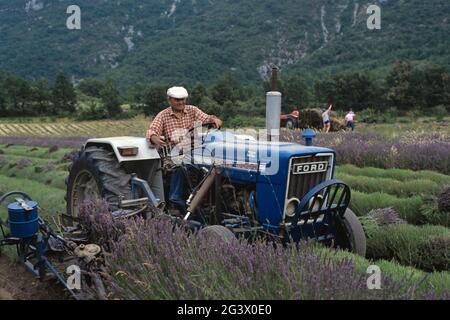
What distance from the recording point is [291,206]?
4547 millimetres

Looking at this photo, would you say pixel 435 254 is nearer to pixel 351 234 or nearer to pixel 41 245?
pixel 351 234

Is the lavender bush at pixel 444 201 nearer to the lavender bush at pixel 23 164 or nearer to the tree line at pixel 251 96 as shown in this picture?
the lavender bush at pixel 23 164

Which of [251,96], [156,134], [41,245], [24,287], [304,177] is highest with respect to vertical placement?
[156,134]

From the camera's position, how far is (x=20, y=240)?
4027 millimetres

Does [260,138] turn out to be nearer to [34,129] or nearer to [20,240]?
[20,240]

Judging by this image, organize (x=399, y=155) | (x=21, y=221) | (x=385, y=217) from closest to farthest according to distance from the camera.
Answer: (x=21, y=221) < (x=385, y=217) < (x=399, y=155)

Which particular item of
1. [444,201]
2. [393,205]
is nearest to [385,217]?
[393,205]

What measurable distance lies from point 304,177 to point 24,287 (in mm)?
2596

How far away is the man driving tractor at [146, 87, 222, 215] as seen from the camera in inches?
208

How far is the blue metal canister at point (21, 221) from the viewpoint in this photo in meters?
3.96

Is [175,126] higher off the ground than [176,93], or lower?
lower

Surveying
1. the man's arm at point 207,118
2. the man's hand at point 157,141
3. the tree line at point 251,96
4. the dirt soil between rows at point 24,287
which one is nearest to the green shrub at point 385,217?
the man's arm at point 207,118

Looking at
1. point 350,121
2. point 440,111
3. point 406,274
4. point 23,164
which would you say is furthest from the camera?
point 440,111

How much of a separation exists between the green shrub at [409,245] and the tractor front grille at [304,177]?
123cm
